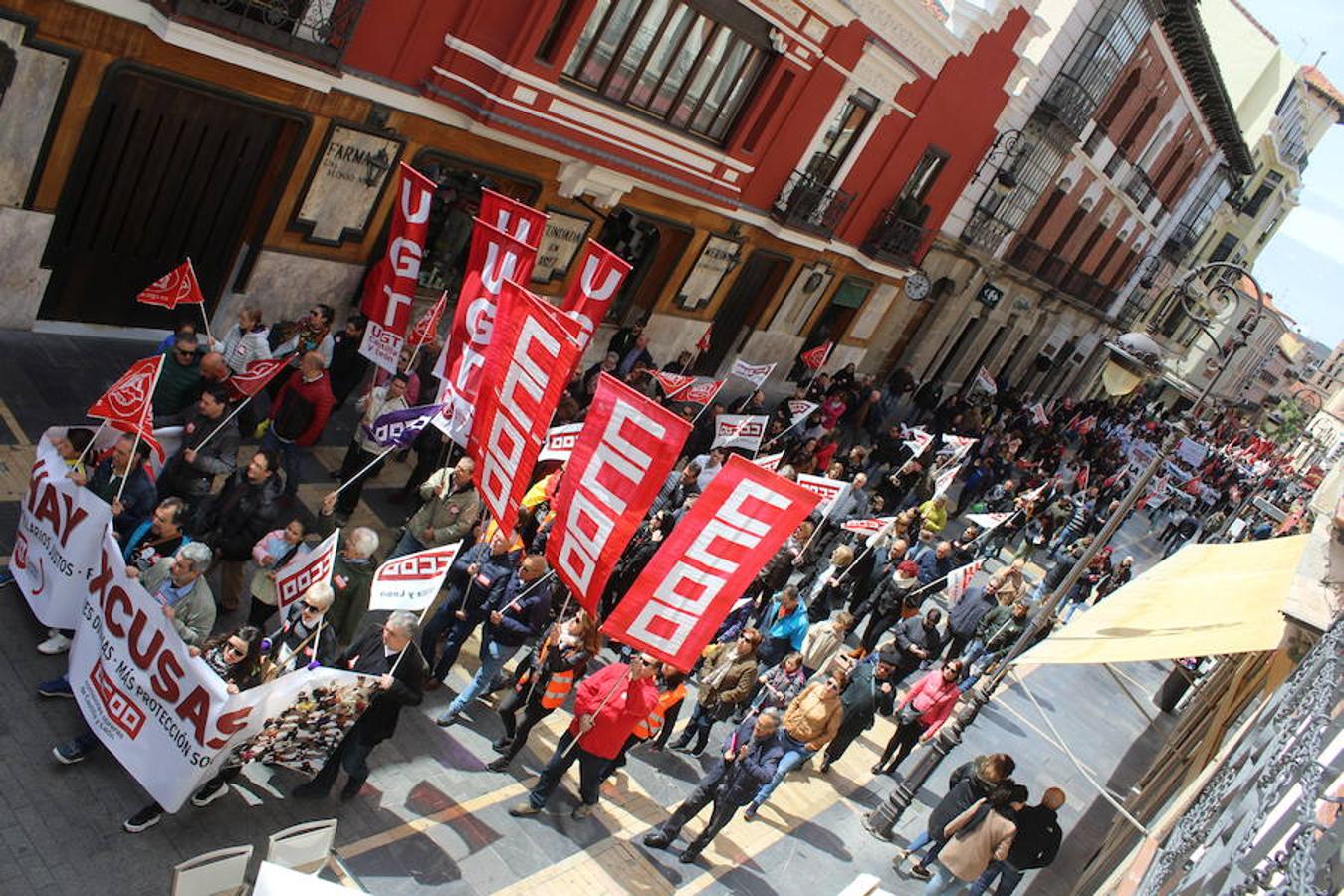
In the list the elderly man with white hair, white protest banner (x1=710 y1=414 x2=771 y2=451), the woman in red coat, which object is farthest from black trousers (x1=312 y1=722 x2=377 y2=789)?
white protest banner (x1=710 y1=414 x2=771 y2=451)

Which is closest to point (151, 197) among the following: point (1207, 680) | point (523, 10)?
point (523, 10)

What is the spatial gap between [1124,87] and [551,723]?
106 feet

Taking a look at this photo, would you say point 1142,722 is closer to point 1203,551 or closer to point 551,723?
point 1203,551

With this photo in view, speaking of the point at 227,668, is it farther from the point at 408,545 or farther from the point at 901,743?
the point at 901,743

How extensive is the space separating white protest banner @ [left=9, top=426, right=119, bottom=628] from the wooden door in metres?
5.22

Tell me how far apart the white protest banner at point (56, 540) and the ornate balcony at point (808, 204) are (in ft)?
53.3

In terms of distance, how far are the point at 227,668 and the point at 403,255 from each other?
205 inches

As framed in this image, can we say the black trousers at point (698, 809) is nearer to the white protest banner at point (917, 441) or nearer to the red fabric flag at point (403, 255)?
the red fabric flag at point (403, 255)

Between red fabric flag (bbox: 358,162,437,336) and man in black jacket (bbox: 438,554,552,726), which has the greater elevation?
red fabric flag (bbox: 358,162,437,336)

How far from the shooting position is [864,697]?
415 inches

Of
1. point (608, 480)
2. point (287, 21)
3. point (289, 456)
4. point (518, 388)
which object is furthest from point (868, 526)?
point (287, 21)

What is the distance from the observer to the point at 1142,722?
59.5 ft

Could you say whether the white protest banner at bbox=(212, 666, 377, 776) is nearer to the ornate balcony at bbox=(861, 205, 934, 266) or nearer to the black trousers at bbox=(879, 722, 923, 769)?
the black trousers at bbox=(879, 722, 923, 769)

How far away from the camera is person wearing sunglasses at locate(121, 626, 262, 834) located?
22.6 feet
